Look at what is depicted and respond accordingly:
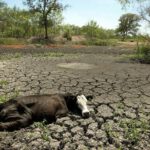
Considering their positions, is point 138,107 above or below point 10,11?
below

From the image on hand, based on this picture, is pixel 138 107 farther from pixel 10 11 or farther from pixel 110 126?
pixel 10 11

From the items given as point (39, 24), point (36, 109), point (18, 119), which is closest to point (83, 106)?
point (36, 109)

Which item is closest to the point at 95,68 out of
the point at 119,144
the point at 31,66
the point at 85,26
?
the point at 31,66

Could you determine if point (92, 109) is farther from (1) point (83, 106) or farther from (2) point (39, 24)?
(2) point (39, 24)

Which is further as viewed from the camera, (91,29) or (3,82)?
(91,29)

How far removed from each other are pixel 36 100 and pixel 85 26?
1190 inches

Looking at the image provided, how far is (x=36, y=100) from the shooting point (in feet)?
18.0

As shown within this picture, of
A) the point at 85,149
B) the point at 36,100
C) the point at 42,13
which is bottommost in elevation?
the point at 85,149

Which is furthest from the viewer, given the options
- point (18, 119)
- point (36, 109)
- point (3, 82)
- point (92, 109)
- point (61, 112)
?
point (3, 82)

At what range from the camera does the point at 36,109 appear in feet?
17.4

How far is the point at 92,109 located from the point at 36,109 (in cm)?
118

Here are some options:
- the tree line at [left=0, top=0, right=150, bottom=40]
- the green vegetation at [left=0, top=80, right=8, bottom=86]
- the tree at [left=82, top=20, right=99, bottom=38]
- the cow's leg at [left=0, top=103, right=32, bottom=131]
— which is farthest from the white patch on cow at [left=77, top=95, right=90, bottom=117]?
the tree at [left=82, top=20, right=99, bottom=38]

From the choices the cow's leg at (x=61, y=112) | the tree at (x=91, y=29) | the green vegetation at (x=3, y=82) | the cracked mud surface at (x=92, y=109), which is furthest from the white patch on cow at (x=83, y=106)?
the tree at (x=91, y=29)

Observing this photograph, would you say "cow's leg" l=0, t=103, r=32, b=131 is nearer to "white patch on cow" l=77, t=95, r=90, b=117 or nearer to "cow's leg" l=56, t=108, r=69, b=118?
"cow's leg" l=56, t=108, r=69, b=118
